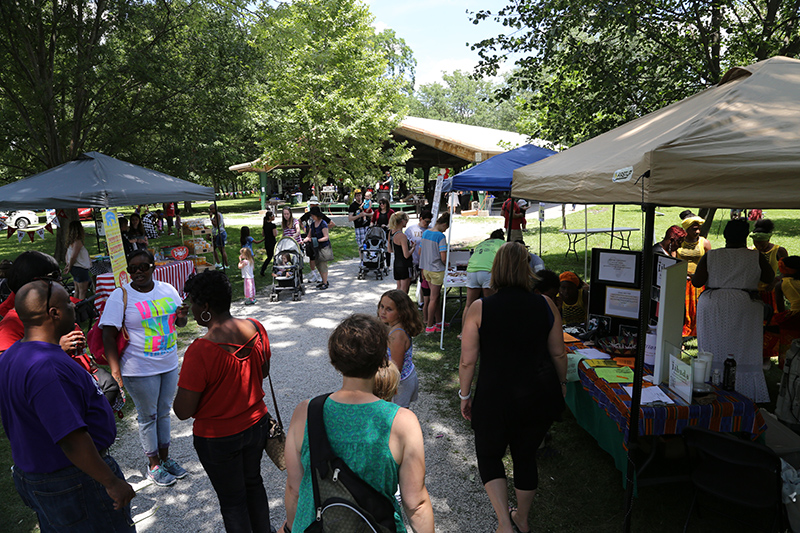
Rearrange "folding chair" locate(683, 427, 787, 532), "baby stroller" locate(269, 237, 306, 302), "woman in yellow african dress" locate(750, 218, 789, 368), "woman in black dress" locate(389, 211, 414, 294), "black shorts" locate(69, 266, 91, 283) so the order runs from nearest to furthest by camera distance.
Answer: "folding chair" locate(683, 427, 787, 532) → "woman in yellow african dress" locate(750, 218, 789, 368) → "woman in black dress" locate(389, 211, 414, 294) → "black shorts" locate(69, 266, 91, 283) → "baby stroller" locate(269, 237, 306, 302)

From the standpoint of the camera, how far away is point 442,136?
68.1ft

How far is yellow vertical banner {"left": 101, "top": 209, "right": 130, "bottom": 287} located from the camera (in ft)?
18.6

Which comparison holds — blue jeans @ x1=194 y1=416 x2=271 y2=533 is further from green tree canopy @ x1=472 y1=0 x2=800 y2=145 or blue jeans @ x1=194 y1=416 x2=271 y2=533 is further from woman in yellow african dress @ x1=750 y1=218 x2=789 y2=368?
green tree canopy @ x1=472 y1=0 x2=800 y2=145

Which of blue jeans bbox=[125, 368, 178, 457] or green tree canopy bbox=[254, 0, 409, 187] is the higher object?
green tree canopy bbox=[254, 0, 409, 187]

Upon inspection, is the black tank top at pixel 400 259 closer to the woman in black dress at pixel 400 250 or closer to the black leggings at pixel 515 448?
the woman in black dress at pixel 400 250

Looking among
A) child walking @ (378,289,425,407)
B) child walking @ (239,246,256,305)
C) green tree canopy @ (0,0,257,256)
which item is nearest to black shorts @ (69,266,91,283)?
child walking @ (239,246,256,305)

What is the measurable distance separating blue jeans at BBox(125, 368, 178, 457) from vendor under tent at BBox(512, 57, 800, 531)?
3408 mm

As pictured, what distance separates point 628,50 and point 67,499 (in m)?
Result: 11.5

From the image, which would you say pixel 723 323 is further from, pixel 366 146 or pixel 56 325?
pixel 366 146

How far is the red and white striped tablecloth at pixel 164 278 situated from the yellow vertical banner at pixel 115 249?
74.5 inches

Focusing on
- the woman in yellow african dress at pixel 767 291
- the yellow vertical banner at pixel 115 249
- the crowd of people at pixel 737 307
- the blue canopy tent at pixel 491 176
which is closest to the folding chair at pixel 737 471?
the crowd of people at pixel 737 307

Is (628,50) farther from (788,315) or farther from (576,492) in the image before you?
(576,492)

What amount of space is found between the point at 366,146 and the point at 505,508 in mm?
20667

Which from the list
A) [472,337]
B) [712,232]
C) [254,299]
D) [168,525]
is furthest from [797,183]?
[712,232]
